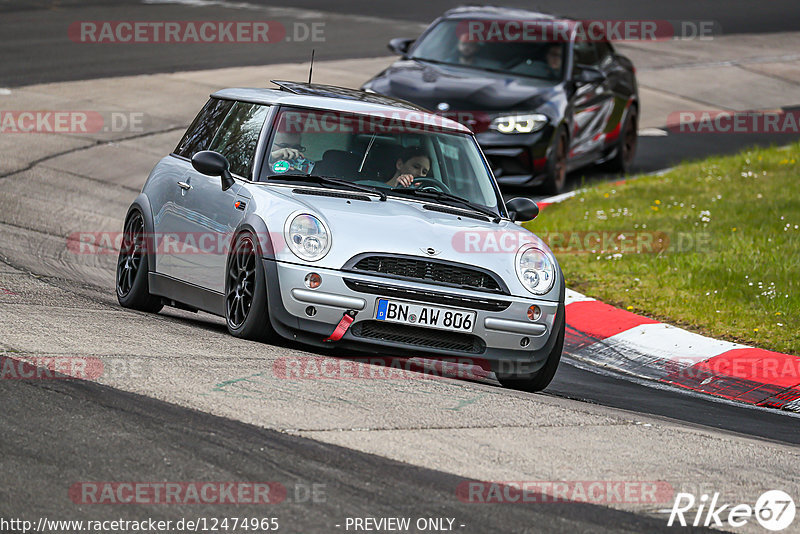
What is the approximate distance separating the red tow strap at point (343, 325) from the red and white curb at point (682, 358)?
252 cm

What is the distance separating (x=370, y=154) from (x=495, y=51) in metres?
7.02

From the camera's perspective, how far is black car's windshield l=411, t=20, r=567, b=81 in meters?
14.6

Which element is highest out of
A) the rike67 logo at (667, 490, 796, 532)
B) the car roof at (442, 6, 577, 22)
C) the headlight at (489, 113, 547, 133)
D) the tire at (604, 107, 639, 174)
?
the car roof at (442, 6, 577, 22)

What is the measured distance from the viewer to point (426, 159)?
8141 mm

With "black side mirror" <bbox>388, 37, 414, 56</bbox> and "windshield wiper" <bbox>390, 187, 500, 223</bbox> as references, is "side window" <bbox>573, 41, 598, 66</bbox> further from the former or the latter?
"windshield wiper" <bbox>390, 187, 500, 223</bbox>

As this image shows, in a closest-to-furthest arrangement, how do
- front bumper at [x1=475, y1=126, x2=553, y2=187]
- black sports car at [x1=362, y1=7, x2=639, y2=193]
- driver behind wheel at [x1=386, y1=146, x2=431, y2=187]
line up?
driver behind wheel at [x1=386, y1=146, x2=431, y2=187]
front bumper at [x1=475, y1=126, x2=553, y2=187]
black sports car at [x1=362, y1=7, x2=639, y2=193]

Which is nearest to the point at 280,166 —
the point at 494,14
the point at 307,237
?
the point at 307,237

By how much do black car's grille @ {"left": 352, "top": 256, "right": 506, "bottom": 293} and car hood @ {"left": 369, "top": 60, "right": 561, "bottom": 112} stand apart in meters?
6.42

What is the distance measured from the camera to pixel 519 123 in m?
13.6

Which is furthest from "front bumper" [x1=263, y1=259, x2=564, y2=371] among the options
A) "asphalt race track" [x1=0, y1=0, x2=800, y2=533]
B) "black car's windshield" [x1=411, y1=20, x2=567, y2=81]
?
"black car's windshield" [x1=411, y1=20, x2=567, y2=81]

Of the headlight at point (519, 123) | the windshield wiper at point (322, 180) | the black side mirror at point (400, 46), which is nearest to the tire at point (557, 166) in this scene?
the headlight at point (519, 123)

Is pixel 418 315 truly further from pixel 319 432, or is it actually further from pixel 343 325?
pixel 319 432

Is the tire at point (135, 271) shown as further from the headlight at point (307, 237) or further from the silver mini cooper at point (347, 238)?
the headlight at point (307, 237)

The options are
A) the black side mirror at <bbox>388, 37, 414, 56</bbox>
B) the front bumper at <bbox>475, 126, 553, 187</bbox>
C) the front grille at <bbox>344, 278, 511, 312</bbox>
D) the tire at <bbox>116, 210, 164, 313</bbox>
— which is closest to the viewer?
the front grille at <bbox>344, 278, 511, 312</bbox>
